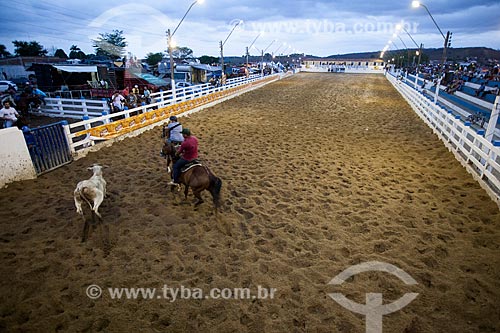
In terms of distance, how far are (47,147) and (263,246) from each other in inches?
267

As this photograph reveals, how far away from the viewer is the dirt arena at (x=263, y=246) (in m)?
→ 3.36

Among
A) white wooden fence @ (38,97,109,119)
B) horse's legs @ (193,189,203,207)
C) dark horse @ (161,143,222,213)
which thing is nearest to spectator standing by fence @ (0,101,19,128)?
white wooden fence @ (38,97,109,119)

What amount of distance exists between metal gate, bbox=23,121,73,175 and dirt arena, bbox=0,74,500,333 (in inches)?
15.8

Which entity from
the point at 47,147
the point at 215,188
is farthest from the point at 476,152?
the point at 47,147

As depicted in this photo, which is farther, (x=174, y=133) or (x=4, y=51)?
(x=4, y=51)

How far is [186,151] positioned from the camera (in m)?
5.64

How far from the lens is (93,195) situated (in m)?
4.93

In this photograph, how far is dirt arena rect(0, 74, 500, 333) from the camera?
132 inches

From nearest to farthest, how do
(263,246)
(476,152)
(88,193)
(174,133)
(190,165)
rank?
(263,246) → (88,193) → (190,165) → (476,152) → (174,133)

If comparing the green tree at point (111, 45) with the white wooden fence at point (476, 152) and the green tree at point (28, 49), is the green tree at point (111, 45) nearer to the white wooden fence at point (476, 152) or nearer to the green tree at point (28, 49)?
the green tree at point (28, 49)

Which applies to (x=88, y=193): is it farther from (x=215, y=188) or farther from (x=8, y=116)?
(x=8, y=116)

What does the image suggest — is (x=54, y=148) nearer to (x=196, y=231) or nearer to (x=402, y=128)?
(x=196, y=231)

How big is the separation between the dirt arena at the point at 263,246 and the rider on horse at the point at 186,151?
77 centimetres

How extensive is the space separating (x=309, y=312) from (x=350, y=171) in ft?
16.3
